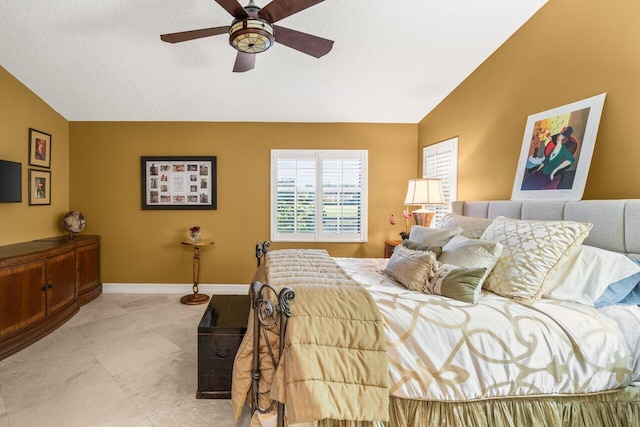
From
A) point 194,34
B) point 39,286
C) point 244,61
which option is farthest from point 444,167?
point 39,286

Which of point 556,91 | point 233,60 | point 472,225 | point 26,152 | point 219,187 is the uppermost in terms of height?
point 233,60

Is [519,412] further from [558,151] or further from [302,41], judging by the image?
[302,41]

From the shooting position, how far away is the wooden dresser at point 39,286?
267 cm

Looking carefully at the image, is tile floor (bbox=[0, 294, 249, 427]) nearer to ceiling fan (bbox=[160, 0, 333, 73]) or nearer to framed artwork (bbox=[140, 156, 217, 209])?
framed artwork (bbox=[140, 156, 217, 209])

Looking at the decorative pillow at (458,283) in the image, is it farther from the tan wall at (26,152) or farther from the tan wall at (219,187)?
the tan wall at (26,152)

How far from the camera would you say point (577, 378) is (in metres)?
1.40

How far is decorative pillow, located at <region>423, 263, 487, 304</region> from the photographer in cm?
165

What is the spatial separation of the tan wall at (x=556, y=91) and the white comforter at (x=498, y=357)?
110 cm

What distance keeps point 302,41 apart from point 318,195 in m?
2.50

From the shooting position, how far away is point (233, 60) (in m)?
3.26

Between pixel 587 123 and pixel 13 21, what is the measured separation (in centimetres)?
478

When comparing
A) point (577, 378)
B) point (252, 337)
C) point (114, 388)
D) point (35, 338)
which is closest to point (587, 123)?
point (577, 378)

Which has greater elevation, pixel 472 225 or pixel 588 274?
pixel 472 225

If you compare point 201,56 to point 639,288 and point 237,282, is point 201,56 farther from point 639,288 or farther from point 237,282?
point 639,288
